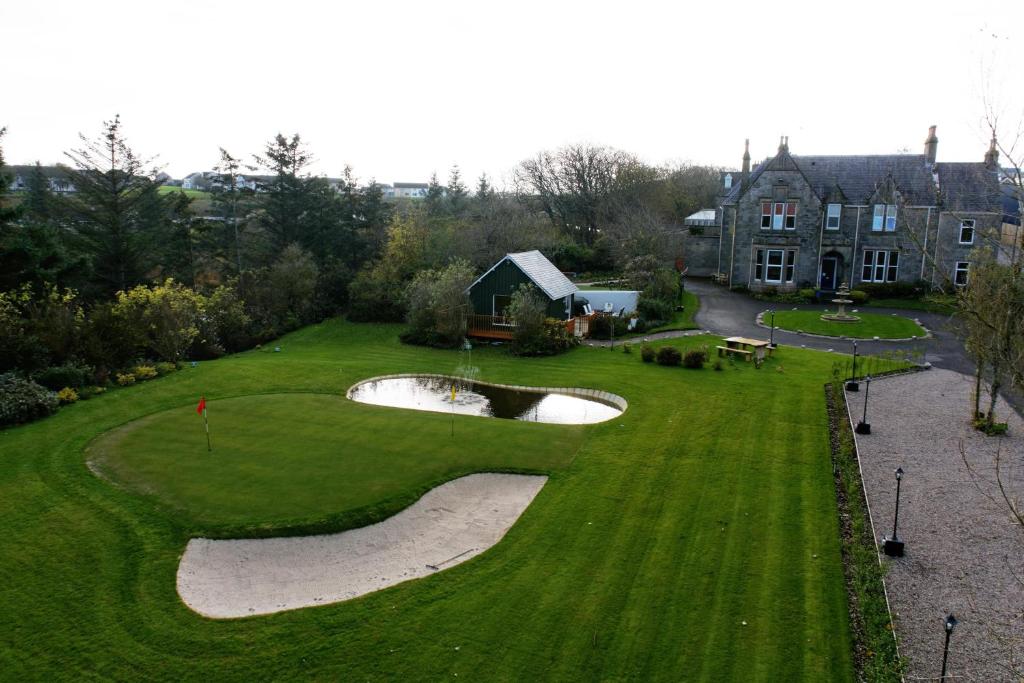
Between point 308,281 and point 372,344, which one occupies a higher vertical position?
point 308,281

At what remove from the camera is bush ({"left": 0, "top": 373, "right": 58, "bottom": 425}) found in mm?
16594

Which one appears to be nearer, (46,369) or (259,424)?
(259,424)

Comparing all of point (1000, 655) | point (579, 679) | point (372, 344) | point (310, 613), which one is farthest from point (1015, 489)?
point (372, 344)

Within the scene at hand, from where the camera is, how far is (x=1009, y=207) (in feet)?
113

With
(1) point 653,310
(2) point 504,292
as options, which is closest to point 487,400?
(2) point 504,292

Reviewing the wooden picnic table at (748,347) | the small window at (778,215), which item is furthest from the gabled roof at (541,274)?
the small window at (778,215)

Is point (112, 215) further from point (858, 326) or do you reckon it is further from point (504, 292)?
point (858, 326)

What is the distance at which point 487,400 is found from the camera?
20312 mm

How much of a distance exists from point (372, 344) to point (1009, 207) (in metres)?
33.6

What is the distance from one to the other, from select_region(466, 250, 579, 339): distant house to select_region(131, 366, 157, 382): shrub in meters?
12.3

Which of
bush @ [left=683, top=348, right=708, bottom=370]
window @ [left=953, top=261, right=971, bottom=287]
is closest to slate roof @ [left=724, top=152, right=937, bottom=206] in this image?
window @ [left=953, top=261, right=971, bottom=287]

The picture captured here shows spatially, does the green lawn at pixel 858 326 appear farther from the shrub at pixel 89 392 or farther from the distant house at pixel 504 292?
the shrub at pixel 89 392

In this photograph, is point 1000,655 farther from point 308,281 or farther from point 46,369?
point 308,281

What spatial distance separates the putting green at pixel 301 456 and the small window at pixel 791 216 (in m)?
28.7
